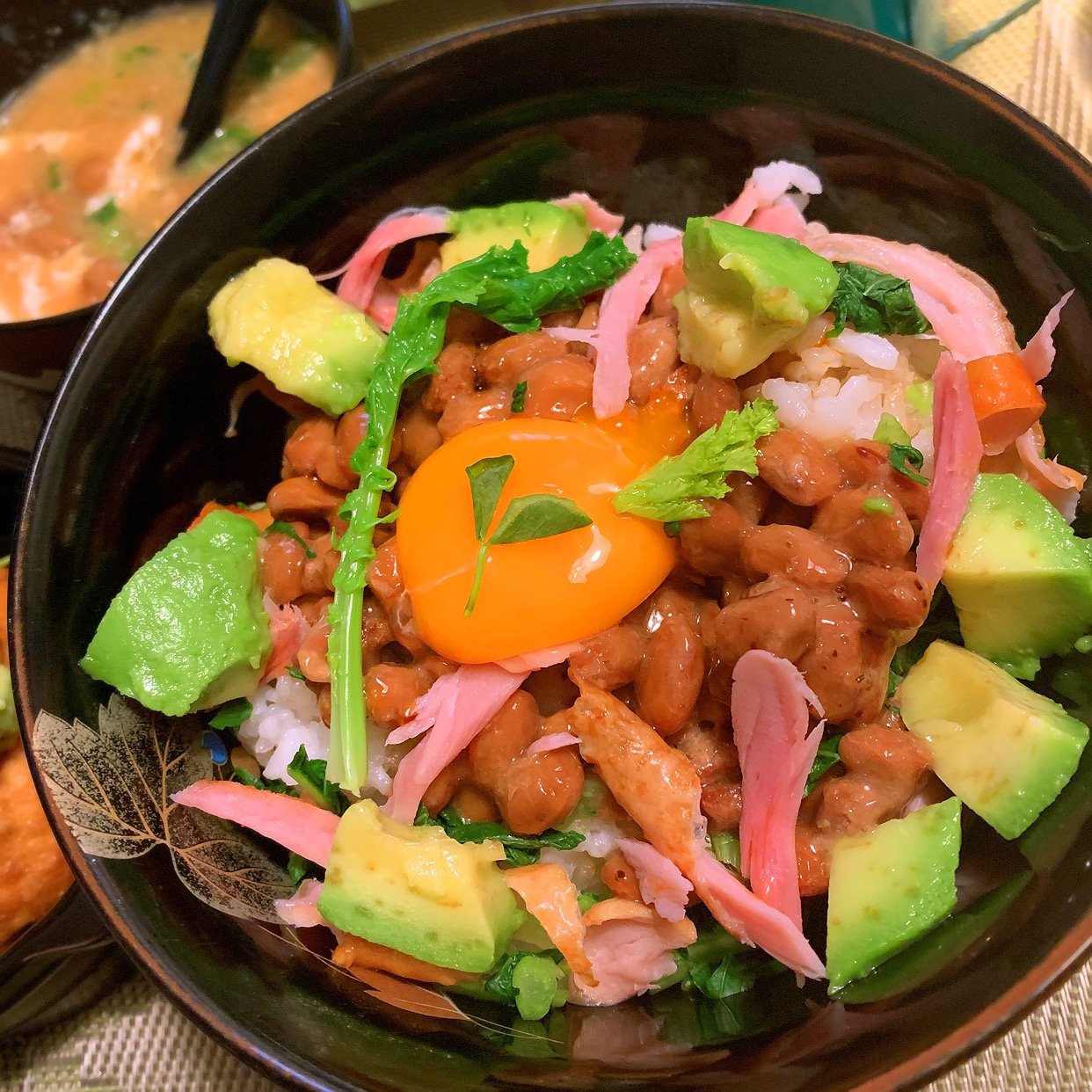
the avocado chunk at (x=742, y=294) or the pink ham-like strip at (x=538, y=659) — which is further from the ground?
the avocado chunk at (x=742, y=294)

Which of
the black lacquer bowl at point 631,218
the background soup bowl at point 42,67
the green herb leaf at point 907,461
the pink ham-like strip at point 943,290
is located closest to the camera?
the black lacquer bowl at point 631,218

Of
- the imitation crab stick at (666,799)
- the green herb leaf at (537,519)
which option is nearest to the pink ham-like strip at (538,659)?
the imitation crab stick at (666,799)

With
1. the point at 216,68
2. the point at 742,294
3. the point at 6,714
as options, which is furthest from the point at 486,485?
the point at 216,68

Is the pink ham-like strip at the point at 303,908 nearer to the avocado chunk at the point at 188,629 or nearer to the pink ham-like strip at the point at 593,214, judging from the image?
the avocado chunk at the point at 188,629

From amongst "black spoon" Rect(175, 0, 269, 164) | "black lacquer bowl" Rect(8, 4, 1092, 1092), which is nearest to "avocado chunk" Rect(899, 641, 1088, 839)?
"black lacquer bowl" Rect(8, 4, 1092, 1092)

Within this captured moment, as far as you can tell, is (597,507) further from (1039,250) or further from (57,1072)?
(57,1072)

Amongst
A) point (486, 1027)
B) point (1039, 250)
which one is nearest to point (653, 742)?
point (486, 1027)
